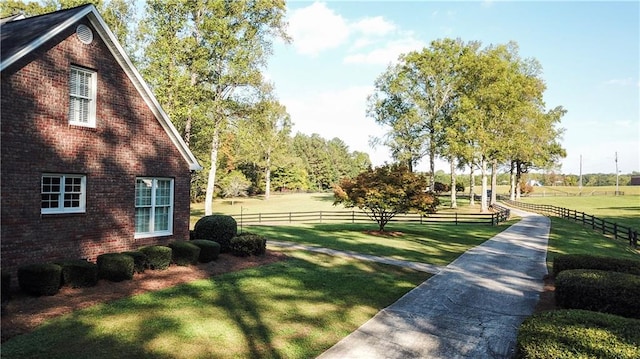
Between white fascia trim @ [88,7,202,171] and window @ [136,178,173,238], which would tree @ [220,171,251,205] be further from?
window @ [136,178,173,238]

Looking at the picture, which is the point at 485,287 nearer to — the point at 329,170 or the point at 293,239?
the point at 293,239

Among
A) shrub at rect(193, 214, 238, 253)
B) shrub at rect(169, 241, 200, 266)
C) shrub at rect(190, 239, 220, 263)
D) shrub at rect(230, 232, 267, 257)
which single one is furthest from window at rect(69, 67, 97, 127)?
shrub at rect(230, 232, 267, 257)

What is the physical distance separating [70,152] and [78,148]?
319 mm

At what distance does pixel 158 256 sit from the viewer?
13.4m

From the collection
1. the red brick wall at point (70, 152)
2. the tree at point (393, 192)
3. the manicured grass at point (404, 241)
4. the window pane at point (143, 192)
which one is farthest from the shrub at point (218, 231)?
the tree at point (393, 192)

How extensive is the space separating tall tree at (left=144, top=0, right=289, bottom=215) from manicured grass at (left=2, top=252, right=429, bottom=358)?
18468 mm

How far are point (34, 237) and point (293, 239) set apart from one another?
1406cm

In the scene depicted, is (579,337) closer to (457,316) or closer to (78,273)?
(457,316)

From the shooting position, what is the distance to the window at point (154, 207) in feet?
49.6

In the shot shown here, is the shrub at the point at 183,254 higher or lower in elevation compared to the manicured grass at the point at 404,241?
higher

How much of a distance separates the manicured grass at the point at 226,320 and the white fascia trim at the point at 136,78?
619 cm

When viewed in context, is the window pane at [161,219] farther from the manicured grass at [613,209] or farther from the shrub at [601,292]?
the manicured grass at [613,209]

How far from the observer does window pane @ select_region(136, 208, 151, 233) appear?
49.4 ft

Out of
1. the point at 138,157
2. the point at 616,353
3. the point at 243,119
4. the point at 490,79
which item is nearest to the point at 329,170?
the point at 490,79
